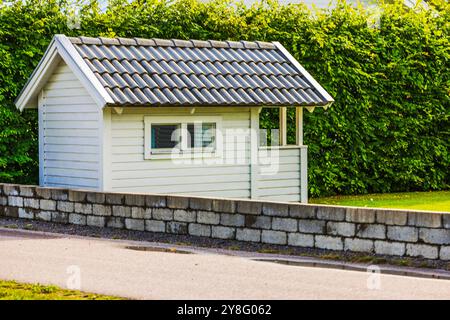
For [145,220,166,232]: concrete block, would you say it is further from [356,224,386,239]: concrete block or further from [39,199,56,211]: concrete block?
[356,224,386,239]: concrete block

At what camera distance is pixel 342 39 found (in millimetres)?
26141

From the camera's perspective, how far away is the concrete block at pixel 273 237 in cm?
1609

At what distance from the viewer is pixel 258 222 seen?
644 inches

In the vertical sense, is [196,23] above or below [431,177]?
above

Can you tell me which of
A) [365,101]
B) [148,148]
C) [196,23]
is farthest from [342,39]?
[148,148]

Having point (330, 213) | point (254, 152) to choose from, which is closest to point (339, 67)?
point (254, 152)

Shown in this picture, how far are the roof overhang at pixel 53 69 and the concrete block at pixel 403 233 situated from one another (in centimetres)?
687

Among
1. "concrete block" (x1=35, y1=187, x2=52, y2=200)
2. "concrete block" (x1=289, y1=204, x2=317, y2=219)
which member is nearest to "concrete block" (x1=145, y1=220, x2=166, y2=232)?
"concrete block" (x1=35, y1=187, x2=52, y2=200)

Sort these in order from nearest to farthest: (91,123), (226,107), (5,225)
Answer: (5,225)
(91,123)
(226,107)

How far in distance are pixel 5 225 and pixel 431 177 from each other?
494 inches

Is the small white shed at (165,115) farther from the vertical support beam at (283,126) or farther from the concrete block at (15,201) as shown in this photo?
the concrete block at (15,201)
